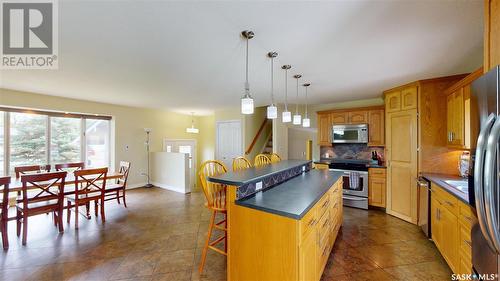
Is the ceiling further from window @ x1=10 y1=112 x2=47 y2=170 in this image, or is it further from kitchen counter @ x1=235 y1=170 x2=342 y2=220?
kitchen counter @ x1=235 y1=170 x2=342 y2=220

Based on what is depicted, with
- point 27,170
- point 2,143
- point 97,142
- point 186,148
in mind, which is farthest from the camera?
point 186,148

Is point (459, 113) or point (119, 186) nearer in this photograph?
point (459, 113)

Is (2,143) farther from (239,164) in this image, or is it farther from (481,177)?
(481,177)

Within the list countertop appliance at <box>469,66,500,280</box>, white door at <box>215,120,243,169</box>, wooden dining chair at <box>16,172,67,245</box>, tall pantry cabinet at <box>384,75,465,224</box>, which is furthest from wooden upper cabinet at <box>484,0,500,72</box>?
white door at <box>215,120,243,169</box>

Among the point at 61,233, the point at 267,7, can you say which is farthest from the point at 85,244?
the point at 267,7

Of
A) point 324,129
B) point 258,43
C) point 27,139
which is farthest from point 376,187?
point 27,139

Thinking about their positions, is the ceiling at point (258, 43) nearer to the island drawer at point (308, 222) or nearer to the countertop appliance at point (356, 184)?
the island drawer at point (308, 222)

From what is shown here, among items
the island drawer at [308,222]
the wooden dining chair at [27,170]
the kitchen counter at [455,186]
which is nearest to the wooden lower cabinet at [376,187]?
the kitchen counter at [455,186]

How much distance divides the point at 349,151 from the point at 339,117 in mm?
877

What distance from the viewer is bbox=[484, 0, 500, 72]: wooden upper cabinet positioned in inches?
41.8

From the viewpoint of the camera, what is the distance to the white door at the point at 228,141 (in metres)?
5.67

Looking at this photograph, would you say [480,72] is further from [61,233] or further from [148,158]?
[148,158]

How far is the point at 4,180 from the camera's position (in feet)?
7.37

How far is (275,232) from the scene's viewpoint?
4.52ft
